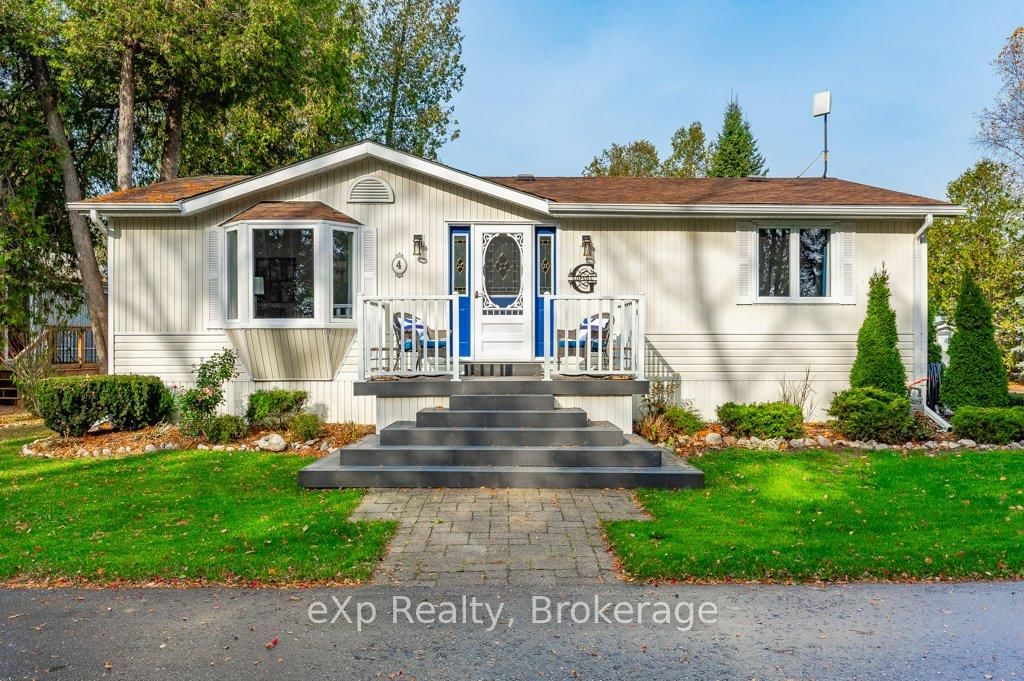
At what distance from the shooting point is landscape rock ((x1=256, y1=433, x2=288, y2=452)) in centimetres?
827

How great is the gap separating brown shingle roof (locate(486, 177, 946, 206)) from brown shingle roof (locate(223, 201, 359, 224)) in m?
2.52

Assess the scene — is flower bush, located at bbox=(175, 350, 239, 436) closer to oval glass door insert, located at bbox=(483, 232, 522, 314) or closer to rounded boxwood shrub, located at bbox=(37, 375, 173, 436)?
rounded boxwood shrub, located at bbox=(37, 375, 173, 436)

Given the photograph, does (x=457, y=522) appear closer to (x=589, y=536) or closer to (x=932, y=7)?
(x=589, y=536)

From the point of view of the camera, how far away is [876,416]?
327 inches

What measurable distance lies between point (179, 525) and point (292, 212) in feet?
17.3

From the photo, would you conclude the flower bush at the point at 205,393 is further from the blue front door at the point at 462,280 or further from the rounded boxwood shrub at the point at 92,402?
the blue front door at the point at 462,280

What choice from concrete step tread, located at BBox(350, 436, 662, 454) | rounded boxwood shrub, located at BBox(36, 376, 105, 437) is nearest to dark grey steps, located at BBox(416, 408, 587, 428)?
concrete step tread, located at BBox(350, 436, 662, 454)

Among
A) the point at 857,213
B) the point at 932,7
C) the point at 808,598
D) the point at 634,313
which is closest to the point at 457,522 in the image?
the point at 808,598

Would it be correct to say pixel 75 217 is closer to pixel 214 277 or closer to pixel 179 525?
pixel 214 277

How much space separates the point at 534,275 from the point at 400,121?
1386cm

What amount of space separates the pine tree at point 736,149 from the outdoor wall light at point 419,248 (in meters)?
24.2

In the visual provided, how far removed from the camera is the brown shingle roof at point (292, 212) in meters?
9.15

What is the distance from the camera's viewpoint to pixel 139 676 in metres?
2.86

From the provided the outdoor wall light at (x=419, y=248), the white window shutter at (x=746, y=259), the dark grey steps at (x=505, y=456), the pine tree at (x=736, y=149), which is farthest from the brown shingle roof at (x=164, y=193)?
the pine tree at (x=736, y=149)
